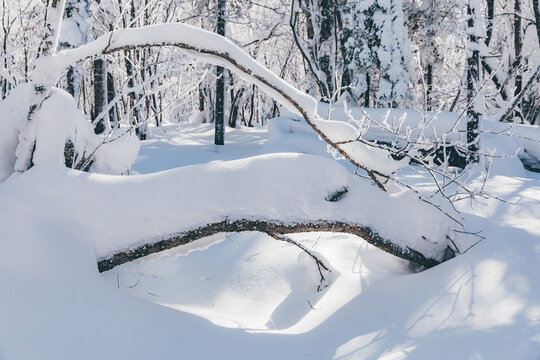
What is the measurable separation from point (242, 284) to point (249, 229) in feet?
3.62

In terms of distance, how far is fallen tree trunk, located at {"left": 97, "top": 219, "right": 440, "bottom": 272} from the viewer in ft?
10.9

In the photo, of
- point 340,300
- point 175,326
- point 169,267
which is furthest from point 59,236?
point 340,300

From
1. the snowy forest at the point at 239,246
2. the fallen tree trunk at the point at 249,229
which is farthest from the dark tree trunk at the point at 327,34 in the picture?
the fallen tree trunk at the point at 249,229

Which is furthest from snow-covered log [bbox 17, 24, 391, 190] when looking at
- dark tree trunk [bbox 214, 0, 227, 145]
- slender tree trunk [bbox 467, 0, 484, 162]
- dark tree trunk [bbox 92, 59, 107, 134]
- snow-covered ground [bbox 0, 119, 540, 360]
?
dark tree trunk [bbox 214, 0, 227, 145]

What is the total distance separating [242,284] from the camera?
4.39m

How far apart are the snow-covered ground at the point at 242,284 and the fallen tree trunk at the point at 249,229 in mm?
77

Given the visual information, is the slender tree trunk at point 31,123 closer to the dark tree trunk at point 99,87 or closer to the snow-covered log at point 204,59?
the snow-covered log at point 204,59

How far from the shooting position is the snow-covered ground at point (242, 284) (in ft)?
8.82

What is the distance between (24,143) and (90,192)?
0.73 m

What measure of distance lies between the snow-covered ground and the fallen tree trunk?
0.08 metres

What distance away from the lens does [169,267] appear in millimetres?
4645

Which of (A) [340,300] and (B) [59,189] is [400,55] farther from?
(B) [59,189]

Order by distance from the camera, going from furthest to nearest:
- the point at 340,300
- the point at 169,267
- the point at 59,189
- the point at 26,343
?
1. the point at 169,267
2. the point at 340,300
3. the point at 59,189
4. the point at 26,343

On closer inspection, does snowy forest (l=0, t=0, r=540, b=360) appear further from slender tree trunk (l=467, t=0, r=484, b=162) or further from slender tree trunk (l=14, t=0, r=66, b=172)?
slender tree trunk (l=467, t=0, r=484, b=162)
